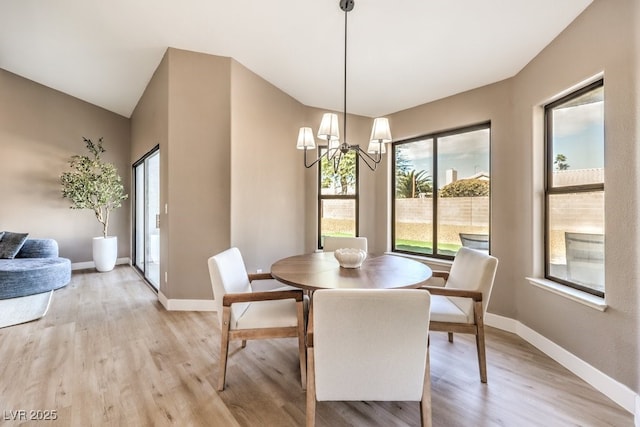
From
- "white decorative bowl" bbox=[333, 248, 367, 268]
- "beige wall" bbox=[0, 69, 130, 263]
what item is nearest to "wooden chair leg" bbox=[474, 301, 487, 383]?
"white decorative bowl" bbox=[333, 248, 367, 268]

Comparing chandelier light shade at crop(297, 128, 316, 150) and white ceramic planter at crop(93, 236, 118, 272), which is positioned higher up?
chandelier light shade at crop(297, 128, 316, 150)

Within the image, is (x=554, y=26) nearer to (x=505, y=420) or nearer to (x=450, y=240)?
(x=450, y=240)

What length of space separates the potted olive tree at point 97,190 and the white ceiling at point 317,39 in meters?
1.61

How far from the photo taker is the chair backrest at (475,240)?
324 centimetres

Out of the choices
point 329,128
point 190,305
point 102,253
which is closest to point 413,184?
point 329,128

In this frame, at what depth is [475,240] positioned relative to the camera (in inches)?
131

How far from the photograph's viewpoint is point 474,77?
2.98 meters

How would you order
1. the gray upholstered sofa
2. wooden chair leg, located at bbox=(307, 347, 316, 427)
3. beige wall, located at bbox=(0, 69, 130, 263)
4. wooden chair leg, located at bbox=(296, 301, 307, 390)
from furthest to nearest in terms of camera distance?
beige wall, located at bbox=(0, 69, 130, 263), the gray upholstered sofa, wooden chair leg, located at bbox=(296, 301, 307, 390), wooden chair leg, located at bbox=(307, 347, 316, 427)

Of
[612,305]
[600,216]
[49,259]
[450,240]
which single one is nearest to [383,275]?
[612,305]

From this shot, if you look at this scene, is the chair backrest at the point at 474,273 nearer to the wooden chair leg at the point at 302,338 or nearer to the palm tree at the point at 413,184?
the wooden chair leg at the point at 302,338

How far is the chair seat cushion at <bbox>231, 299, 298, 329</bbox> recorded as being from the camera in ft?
6.24

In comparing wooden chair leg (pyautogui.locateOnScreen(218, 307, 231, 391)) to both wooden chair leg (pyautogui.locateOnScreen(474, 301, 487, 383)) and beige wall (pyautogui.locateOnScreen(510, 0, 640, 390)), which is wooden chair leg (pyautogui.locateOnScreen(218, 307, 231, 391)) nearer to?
wooden chair leg (pyautogui.locateOnScreen(474, 301, 487, 383))

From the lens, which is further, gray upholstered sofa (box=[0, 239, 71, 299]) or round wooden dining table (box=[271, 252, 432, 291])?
gray upholstered sofa (box=[0, 239, 71, 299])

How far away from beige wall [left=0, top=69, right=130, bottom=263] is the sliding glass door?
2.86ft
